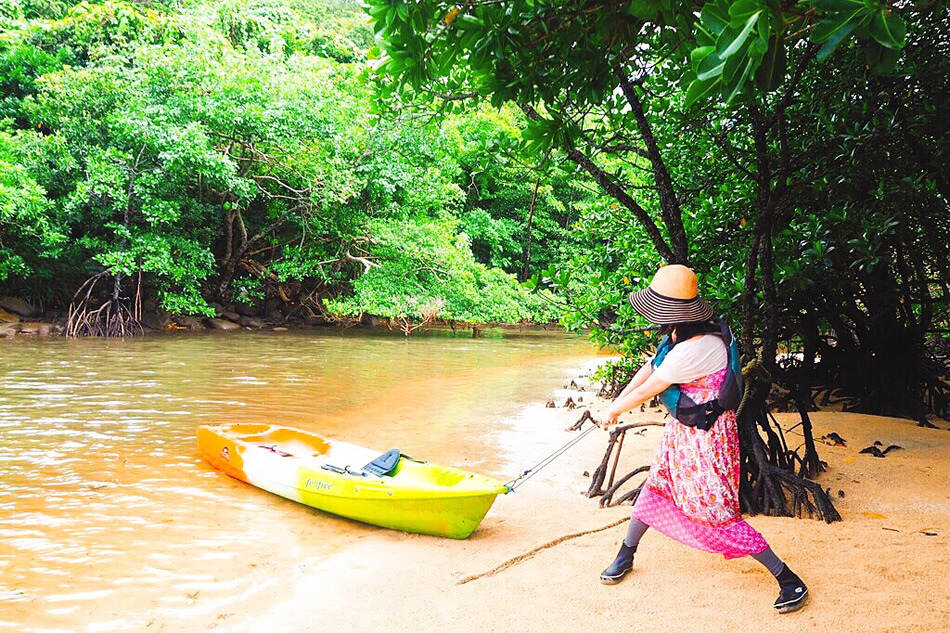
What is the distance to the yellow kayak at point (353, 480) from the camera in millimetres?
4090

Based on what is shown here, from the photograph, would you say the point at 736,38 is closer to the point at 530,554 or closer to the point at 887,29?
the point at 887,29

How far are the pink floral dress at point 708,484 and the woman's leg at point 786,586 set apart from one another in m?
0.05

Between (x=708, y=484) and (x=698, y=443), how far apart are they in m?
0.17

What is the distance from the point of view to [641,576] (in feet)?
10.2

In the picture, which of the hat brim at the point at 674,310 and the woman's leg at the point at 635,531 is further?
the woman's leg at the point at 635,531

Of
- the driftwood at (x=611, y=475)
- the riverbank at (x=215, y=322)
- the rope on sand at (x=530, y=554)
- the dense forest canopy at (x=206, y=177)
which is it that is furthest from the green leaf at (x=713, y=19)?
the riverbank at (x=215, y=322)

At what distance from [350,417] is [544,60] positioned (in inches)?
237

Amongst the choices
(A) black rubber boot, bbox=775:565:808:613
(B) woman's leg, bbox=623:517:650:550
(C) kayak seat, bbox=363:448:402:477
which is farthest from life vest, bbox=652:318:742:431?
(C) kayak seat, bbox=363:448:402:477

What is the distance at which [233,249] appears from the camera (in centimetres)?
1911

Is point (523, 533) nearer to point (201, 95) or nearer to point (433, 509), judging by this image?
point (433, 509)

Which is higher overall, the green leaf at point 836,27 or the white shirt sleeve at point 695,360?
the green leaf at point 836,27

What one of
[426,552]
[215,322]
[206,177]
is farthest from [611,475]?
[215,322]

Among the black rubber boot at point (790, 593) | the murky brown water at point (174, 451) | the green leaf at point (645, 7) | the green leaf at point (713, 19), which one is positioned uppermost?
the green leaf at point (645, 7)

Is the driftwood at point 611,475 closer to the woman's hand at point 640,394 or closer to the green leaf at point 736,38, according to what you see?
the woman's hand at point 640,394
